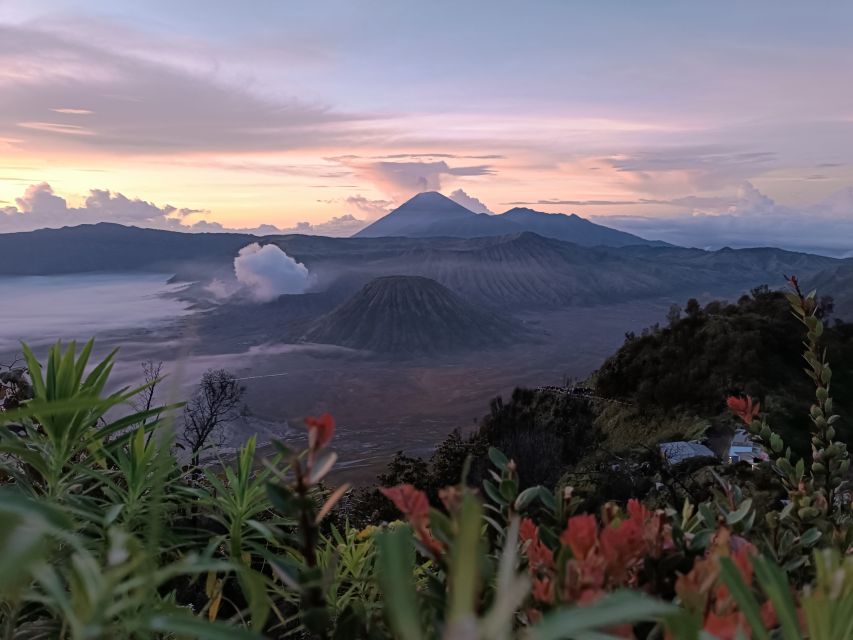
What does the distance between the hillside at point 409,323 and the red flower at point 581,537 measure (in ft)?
433

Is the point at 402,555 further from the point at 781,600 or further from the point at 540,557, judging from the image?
the point at 540,557

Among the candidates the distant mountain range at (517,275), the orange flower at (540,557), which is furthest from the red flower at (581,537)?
the distant mountain range at (517,275)

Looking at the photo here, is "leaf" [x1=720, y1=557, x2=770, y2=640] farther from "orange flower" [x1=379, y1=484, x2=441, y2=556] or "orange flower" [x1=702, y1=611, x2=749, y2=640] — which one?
"orange flower" [x1=379, y1=484, x2=441, y2=556]

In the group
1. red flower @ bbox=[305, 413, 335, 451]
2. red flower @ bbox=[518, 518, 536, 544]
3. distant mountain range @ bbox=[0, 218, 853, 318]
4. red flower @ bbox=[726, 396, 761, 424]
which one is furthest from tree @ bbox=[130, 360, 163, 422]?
distant mountain range @ bbox=[0, 218, 853, 318]

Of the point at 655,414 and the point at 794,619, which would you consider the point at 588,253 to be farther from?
the point at 794,619

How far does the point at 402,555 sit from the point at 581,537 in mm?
323

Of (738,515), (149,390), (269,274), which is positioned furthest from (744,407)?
(269,274)

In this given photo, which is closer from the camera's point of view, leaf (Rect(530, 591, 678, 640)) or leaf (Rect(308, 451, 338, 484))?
leaf (Rect(530, 591, 678, 640))

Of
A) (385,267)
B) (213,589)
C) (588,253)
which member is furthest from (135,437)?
(588,253)

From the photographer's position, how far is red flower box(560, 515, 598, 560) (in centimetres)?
72

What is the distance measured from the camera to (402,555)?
463 millimetres

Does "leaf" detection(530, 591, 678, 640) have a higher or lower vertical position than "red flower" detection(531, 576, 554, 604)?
higher

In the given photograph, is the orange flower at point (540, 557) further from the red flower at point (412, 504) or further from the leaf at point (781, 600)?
the leaf at point (781, 600)

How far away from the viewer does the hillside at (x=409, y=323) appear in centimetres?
13500
